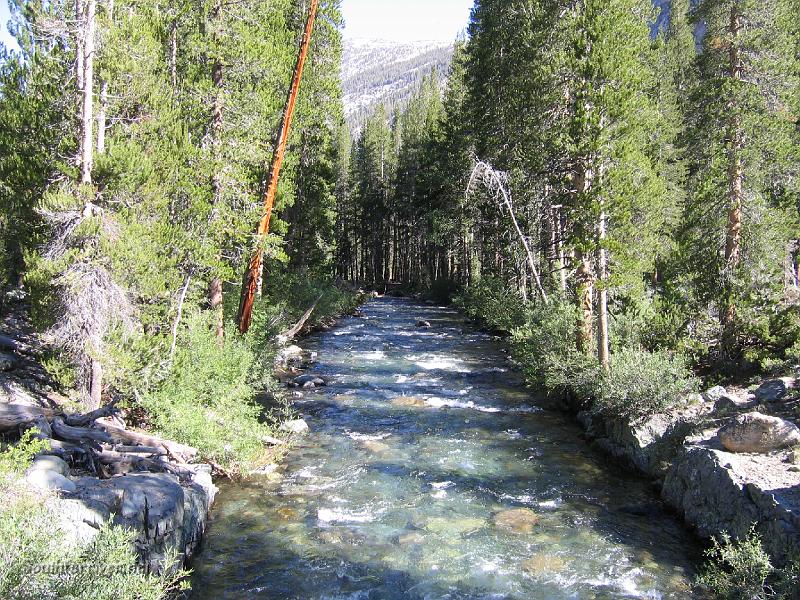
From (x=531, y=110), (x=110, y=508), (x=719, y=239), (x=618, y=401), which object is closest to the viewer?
(x=110, y=508)

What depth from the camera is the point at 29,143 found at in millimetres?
11023

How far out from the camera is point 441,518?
960 cm

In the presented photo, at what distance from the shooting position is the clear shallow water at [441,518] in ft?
25.4

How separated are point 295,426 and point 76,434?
541 centimetres

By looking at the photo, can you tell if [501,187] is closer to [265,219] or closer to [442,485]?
[265,219]

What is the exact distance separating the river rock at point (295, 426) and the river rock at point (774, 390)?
9.76m

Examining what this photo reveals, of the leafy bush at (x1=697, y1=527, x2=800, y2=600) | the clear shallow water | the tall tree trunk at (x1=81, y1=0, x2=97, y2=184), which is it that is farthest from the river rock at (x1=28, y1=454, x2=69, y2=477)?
the leafy bush at (x1=697, y1=527, x2=800, y2=600)

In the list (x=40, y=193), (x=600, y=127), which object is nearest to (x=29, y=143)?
(x=40, y=193)

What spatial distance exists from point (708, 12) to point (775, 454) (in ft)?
43.6

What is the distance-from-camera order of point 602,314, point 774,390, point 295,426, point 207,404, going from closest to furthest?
point 774,390 < point 207,404 < point 295,426 < point 602,314

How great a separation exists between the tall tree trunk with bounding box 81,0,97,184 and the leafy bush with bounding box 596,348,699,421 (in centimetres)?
1126

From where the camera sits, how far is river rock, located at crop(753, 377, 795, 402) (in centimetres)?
1106

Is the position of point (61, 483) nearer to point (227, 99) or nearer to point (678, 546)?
point (678, 546)

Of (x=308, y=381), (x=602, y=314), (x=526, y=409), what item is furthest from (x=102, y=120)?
(x=526, y=409)
